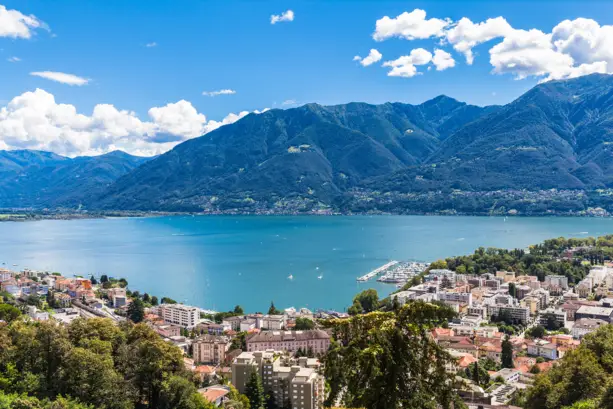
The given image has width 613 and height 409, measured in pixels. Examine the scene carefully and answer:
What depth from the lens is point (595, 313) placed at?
953 inches

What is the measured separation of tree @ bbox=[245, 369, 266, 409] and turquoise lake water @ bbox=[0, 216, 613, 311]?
16450 mm

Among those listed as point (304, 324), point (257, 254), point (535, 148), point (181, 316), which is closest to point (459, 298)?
point (304, 324)

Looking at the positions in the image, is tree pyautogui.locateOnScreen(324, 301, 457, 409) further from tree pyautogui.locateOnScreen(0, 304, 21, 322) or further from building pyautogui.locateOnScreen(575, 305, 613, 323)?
building pyautogui.locateOnScreen(575, 305, 613, 323)

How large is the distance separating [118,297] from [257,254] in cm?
2318

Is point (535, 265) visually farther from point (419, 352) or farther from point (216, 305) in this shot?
point (419, 352)

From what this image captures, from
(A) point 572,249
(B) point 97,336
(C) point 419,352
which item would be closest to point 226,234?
(A) point 572,249

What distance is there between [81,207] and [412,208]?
95.7 metres

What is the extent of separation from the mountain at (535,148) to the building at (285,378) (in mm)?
104696

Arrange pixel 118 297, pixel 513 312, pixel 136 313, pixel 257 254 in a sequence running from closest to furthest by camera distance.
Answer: pixel 136 313
pixel 513 312
pixel 118 297
pixel 257 254

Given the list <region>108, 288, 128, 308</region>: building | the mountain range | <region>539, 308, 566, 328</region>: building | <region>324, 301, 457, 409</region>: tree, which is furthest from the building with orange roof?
the mountain range

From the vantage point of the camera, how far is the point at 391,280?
3638 centimetres

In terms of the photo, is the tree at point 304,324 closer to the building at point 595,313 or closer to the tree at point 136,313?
the tree at point 136,313

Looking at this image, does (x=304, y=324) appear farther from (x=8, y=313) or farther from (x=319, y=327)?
(x=319, y=327)

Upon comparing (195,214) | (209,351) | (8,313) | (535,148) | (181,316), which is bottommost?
(209,351)
